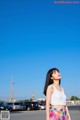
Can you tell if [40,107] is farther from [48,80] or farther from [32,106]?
[48,80]

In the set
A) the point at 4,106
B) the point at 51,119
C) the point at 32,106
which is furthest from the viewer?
the point at 32,106

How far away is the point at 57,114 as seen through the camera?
552cm

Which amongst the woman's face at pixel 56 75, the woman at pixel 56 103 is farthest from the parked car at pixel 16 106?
the woman at pixel 56 103

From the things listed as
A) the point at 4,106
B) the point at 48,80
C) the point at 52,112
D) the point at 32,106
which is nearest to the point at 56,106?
the point at 52,112

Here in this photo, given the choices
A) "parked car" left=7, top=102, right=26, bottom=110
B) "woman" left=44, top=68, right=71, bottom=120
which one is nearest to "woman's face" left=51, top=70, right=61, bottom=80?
"woman" left=44, top=68, right=71, bottom=120

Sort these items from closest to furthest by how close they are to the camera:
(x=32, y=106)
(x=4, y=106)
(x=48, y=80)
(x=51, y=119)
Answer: (x=51, y=119)
(x=48, y=80)
(x=4, y=106)
(x=32, y=106)

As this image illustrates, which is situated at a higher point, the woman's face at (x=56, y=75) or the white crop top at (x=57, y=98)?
the woman's face at (x=56, y=75)

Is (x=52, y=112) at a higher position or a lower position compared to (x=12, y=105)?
lower

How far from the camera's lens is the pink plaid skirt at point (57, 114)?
18.1 feet

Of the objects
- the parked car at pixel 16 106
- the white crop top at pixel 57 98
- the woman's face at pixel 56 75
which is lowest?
the white crop top at pixel 57 98

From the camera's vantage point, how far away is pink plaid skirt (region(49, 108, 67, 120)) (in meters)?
5.52

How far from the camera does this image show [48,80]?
587 centimetres

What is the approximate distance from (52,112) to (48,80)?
592mm

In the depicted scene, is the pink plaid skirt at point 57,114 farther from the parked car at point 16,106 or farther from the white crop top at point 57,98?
the parked car at point 16,106
